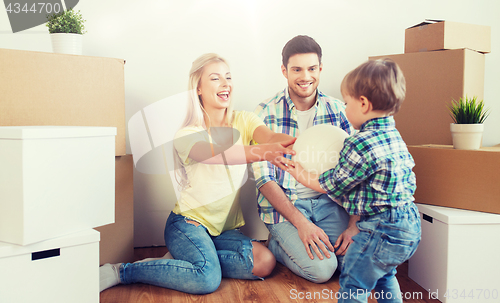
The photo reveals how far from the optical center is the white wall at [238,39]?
69.4 inches

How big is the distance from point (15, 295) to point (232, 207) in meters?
Answer: 0.85

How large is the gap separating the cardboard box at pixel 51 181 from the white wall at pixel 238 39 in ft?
2.15

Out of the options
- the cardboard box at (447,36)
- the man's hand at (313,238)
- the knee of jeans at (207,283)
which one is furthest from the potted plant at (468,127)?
the knee of jeans at (207,283)

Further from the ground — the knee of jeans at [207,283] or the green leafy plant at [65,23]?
the green leafy plant at [65,23]

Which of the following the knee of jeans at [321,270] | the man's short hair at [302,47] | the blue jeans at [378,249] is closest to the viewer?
the blue jeans at [378,249]

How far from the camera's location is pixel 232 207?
160 cm

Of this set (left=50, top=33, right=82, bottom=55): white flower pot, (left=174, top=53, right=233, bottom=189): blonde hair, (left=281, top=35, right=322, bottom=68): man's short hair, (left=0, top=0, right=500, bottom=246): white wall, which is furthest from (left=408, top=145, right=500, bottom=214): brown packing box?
(left=50, top=33, right=82, bottom=55): white flower pot

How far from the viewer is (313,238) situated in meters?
→ 1.42

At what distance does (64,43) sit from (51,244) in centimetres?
82

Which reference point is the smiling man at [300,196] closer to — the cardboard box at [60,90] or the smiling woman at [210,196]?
the smiling woman at [210,196]

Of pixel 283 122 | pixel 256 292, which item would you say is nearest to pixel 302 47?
pixel 283 122

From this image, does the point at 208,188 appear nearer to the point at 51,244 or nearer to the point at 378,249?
the point at 51,244

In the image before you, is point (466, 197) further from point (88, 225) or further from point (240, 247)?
point (88, 225)

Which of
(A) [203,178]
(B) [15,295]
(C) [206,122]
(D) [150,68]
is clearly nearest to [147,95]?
(D) [150,68]
